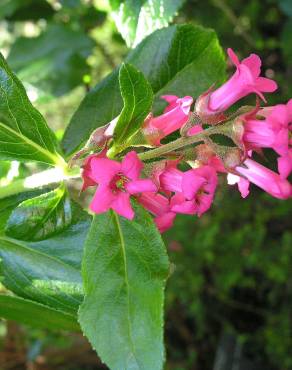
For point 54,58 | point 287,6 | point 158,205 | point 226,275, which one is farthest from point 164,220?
point 226,275

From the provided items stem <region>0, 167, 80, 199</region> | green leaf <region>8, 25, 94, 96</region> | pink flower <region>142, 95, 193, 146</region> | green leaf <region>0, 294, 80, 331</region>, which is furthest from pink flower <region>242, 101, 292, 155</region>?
green leaf <region>8, 25, 94, 96</region>

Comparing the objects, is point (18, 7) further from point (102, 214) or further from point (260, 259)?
point (260, 259)

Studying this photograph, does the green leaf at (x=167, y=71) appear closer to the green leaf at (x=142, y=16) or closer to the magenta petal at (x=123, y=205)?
the green leaf at (x=142, y=16)

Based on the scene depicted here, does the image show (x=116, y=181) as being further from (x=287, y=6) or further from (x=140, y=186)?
(x=287, y=6)

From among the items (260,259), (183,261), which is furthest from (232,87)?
(183,261)

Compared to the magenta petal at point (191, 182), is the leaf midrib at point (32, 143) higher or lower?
higher

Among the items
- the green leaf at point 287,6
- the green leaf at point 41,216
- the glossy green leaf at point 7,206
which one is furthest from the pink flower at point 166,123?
the green leaf at point 287,6
